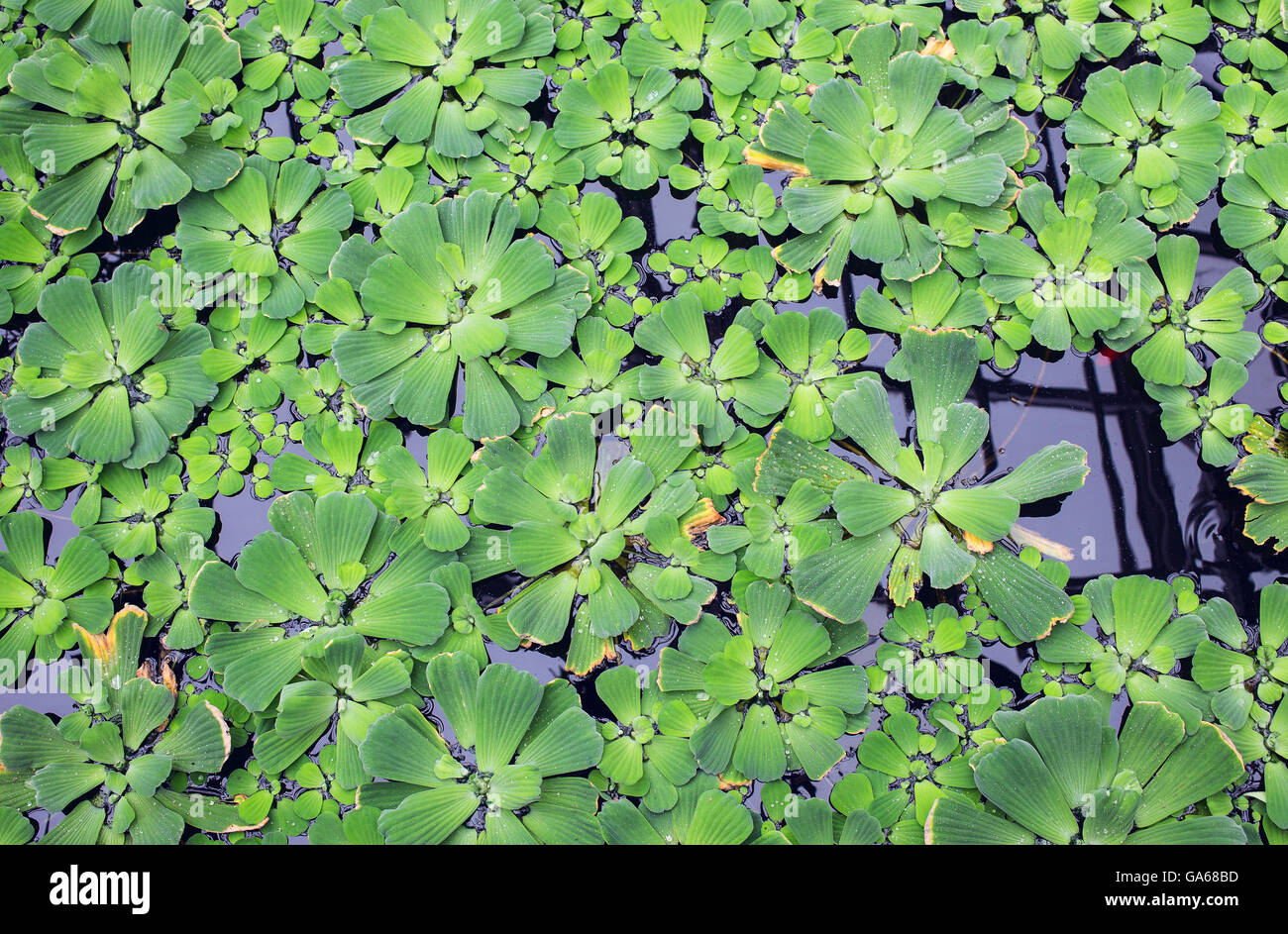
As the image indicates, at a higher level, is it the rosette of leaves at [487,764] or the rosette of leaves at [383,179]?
the rosette of leaves at [383,179]

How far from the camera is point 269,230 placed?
2.06m

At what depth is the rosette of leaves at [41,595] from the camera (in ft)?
6.19

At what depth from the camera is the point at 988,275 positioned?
2.04 meters

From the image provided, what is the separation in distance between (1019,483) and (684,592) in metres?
0.81

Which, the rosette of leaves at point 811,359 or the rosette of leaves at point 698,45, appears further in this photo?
the rosette of leaves at point 698,45

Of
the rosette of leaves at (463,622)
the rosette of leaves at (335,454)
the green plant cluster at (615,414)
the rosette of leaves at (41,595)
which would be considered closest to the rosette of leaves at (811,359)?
the green plant cluster at (615,414)

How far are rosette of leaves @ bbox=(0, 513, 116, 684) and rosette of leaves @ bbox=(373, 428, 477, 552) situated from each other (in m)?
0.68

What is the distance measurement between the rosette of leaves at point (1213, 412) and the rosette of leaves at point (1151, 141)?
0.41m

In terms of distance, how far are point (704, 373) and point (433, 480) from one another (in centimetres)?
68

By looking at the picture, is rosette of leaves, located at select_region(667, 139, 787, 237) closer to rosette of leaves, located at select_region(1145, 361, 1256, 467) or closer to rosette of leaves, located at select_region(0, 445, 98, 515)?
rosette of leaves, located at select_region(1145, 361, 1256, 467)

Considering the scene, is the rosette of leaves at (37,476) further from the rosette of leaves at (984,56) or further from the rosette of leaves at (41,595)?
the rosette of leaves at (984,56)

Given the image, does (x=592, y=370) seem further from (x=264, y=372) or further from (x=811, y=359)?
(x=264, y=372)

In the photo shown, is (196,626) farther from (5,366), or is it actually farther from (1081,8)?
(1081,8)

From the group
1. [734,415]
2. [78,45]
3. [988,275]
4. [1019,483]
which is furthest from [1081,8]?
[78,45]
